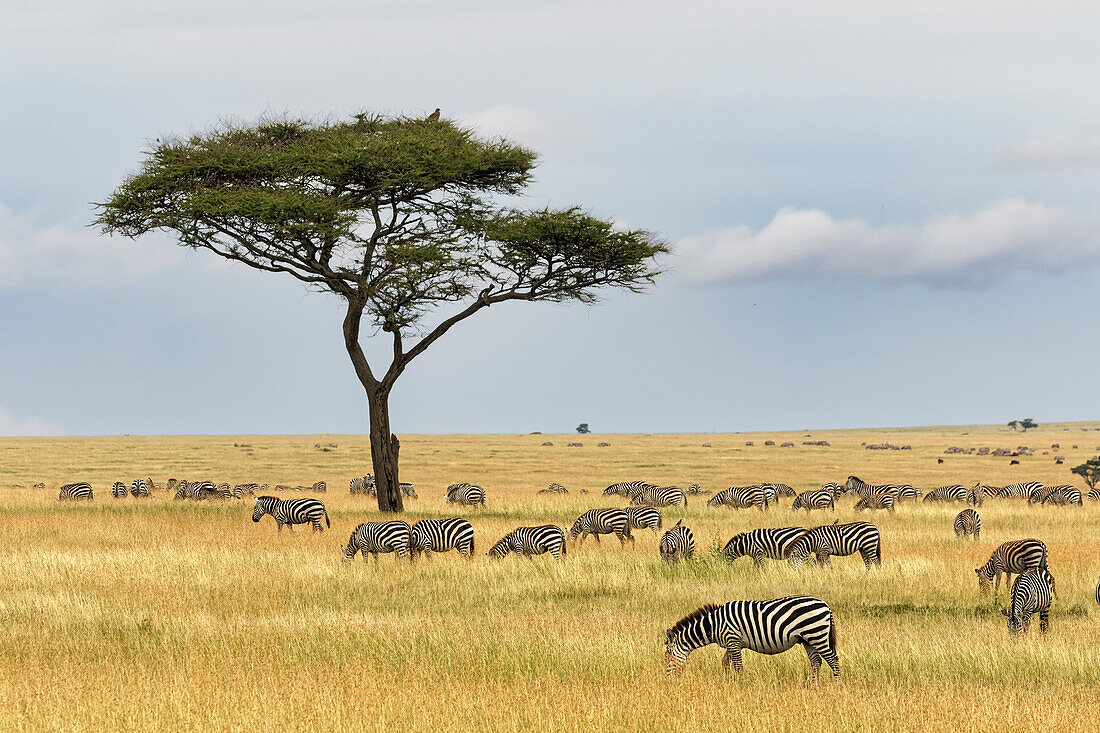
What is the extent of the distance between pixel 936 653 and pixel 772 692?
295 cm

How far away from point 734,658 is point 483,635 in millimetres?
3323

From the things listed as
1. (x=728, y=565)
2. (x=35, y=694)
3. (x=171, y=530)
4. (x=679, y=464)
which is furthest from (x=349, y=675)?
(x=679, y=464)

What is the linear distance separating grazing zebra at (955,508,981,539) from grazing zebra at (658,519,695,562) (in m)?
8.19

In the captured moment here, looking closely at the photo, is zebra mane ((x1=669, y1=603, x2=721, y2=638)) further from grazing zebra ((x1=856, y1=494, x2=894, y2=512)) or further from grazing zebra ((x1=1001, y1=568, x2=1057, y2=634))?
grazing zebra ((x1=856, y1=494, x2=894, y2=512))

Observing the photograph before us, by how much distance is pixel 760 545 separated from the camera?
18797 millimetres

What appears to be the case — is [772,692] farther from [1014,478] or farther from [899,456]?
[899,456]

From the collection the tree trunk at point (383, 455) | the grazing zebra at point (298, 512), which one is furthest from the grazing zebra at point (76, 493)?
the grazing zebra at point (298, 512)

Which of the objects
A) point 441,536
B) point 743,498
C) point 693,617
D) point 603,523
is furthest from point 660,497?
point 693,617

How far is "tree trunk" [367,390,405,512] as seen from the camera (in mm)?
30109

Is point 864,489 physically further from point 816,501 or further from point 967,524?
point 967,524

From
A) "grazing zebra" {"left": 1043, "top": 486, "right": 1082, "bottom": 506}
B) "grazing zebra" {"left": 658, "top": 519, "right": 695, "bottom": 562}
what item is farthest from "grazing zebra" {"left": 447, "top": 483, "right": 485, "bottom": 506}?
"grazing zebra" {"left": 1043, "top": 486, "right": 1082, "bottom": 506}

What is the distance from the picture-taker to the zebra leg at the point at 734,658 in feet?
34.6

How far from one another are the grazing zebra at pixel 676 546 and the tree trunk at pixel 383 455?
41.6 feet

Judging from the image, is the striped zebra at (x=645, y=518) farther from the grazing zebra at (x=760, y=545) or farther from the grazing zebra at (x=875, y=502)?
the grazing zebra at (x=875, y=502)
